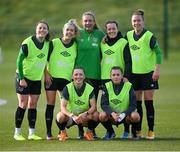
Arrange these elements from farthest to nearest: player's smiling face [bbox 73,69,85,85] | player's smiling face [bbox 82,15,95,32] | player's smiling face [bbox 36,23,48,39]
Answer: player's smiling face [bbox 82,15,95,32], player's smiling face [bbox 36,23,48,39], player's smiling face [bbox 73,69,85,85]

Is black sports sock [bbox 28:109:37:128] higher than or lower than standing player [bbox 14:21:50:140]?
lower

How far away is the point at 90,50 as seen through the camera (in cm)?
1183

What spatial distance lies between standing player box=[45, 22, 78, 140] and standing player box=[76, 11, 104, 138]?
0.12 meters

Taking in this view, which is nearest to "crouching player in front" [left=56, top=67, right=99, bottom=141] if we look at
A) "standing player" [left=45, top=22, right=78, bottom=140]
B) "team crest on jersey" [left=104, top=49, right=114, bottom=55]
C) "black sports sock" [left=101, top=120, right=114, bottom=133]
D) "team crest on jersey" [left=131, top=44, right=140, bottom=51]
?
"black sports sock" [left=101, top=120, right=114, bottom=133]

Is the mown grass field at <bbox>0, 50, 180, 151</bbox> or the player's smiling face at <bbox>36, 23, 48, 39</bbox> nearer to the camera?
the mown grass field at <bbox>0, 50, 180, 151</bbox>

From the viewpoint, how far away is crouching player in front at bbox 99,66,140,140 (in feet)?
37.4

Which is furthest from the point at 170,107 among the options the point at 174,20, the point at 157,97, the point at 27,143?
the point at 174,20

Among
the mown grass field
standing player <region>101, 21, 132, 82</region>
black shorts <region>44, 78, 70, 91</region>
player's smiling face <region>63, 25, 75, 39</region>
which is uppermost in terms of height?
player's smiling face <region>63, 25, 75, 39</region>

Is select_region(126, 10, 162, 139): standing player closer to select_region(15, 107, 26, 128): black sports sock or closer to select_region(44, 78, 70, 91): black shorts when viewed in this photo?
select_region(44, 78, 70, 91): black shorts

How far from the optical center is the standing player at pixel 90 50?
11.8m

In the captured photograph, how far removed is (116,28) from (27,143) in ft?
7.03

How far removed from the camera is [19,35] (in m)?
49.8

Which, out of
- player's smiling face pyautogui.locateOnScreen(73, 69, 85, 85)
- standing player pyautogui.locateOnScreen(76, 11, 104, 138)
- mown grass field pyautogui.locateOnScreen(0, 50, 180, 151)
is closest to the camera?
mown grass field pyautogui.locateOnScreen(0, 50, 180, 151)

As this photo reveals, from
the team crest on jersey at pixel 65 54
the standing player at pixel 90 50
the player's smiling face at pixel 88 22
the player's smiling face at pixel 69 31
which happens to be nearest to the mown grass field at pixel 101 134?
the standing player at pixel 90 50
